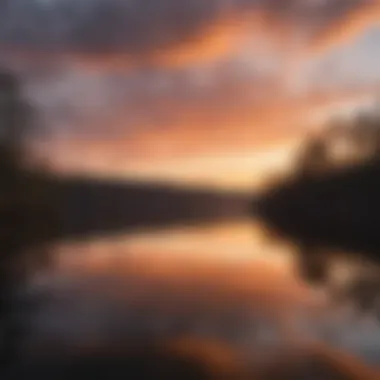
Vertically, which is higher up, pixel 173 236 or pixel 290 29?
pixel 290 29

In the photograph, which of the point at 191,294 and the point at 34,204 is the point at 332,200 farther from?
the point at 34,204

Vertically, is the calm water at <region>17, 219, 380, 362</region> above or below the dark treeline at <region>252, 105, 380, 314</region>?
below

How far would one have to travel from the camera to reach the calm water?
137 cm

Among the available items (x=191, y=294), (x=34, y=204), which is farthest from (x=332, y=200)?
(x=34, y=204)

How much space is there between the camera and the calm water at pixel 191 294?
1.37m

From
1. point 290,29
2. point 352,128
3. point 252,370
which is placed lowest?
point 252,370

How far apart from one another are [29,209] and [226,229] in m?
0.39

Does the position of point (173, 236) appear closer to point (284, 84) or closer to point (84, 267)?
→ point (84, 267)

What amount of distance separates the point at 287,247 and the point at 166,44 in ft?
1.50

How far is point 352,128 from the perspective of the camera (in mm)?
1390

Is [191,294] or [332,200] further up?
[332,200]

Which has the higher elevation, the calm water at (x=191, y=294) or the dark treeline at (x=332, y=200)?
the dark treeline at (x=332, y=200)

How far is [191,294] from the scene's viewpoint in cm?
138

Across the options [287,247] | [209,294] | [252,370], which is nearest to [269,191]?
[287,247]
